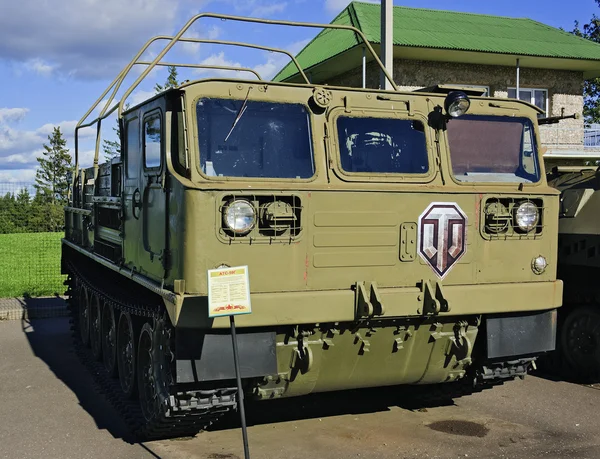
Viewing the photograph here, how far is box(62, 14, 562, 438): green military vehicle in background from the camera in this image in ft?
17.3

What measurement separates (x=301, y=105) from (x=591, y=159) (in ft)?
76.6

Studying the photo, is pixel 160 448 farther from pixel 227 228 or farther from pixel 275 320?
pixel 227 228

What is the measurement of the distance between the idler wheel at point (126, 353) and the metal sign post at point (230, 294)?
94.1 inches

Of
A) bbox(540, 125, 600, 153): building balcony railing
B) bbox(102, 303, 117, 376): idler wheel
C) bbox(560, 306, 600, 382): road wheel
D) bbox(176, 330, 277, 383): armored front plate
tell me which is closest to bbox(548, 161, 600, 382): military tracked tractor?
bbox(560, 306, 600, 382): road wheel

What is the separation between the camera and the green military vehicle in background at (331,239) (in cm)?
527

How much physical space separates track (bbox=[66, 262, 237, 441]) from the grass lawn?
7499mm

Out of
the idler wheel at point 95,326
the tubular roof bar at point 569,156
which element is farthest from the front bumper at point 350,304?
the tubular roof bar at point 569,156

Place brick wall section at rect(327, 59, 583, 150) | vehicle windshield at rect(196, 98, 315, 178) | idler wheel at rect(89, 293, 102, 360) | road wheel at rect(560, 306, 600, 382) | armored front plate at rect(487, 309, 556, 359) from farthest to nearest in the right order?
brick wall section at rect(327, 59, 583, 150) → idler wheel at rect(89, 293, 102, 360) → road wheel at rect(560, 306, 600, 382) → armored front plate at rect(487, 309, 556, 359) → vehicle windshield at rect(196, 98, 315, 178)

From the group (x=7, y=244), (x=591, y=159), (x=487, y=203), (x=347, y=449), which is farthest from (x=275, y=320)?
(x=591, y=159)

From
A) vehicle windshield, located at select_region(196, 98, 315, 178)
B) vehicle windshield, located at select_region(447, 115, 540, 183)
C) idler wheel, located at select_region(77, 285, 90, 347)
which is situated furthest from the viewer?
idler wheel, located at select_region(77, 285, 90, 347)

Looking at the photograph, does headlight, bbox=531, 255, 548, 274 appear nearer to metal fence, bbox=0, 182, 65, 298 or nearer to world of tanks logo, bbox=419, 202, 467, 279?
world of tanks logo, bbox=419, 202, 467, 279

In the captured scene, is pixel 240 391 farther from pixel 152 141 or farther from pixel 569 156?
pixel 569 156

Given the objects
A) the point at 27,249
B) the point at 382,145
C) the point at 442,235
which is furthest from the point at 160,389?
the point at 27,249

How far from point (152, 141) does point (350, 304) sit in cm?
205
